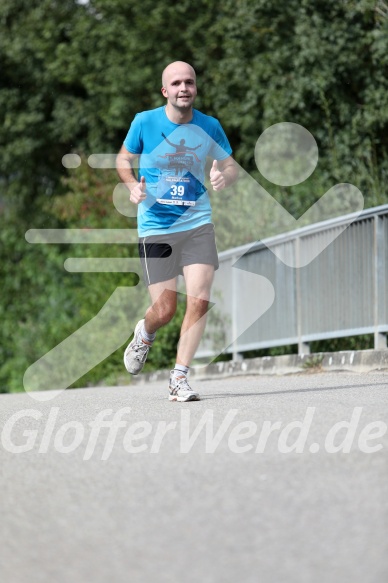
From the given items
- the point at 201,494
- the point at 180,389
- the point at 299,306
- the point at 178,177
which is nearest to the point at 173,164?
the point at 178,177

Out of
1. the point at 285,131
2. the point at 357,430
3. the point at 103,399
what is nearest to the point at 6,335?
the point at 285,131

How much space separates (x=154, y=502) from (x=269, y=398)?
3.69 m

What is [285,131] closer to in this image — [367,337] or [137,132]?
[367,337]

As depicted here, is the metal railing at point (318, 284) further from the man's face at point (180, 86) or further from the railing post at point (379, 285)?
the man's face at point (180, 86)

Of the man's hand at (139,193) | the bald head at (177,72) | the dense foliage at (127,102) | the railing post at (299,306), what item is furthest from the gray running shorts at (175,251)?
the dense foliage at (127,102)

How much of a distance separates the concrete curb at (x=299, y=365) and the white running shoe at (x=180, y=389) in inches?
110

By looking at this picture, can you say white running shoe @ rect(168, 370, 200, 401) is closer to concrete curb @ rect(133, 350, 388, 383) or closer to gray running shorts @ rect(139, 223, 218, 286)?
gray running shorts @ rect(139, 223, 218, 286)

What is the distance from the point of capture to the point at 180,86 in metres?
8.56

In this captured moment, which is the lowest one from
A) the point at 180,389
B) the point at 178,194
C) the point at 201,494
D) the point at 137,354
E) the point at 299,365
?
the point at 201,494

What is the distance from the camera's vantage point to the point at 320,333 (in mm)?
12609

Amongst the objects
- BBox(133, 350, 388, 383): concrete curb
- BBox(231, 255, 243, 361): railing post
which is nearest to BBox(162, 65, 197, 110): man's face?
BBox(133, 350, 388, 383): concrete curb

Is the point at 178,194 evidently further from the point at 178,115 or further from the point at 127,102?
the point at 127,102

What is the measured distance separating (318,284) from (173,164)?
173 inches

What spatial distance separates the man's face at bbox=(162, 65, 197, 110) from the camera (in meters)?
8.53
